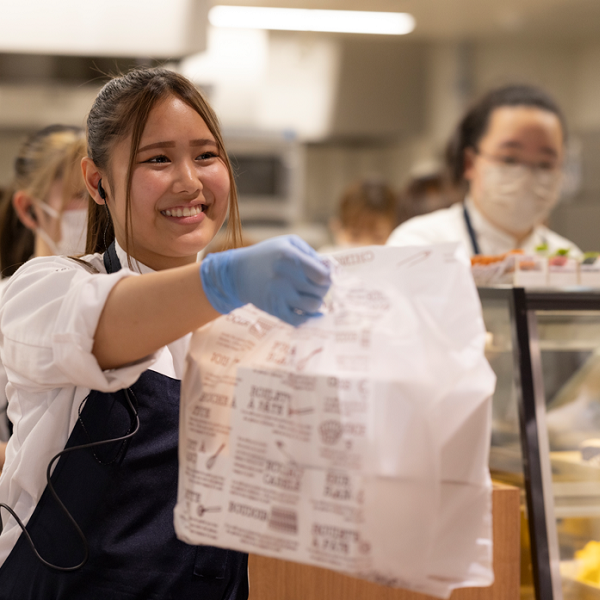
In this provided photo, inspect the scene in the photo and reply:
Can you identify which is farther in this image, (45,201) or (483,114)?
(483,114)

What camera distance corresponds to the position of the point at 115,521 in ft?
3.26

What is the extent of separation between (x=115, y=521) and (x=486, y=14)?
478cm

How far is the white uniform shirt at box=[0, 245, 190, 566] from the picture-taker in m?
0.86

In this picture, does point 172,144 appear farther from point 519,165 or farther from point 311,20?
point 311,20

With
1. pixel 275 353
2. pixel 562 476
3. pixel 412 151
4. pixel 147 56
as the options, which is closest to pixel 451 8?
pixel 412 151

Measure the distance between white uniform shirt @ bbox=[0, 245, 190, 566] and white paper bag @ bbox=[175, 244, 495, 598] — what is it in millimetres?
149

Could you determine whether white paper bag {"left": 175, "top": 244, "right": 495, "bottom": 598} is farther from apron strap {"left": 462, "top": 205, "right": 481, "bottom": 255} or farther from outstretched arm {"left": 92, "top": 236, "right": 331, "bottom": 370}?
apron strap {"left": 462, "top": 205, "right": 481, "bottom": 255}

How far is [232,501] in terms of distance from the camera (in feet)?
2.74

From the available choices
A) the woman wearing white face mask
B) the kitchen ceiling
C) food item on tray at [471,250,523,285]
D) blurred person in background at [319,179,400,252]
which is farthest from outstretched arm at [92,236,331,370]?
the kitchen ceiling

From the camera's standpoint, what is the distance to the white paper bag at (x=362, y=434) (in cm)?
78

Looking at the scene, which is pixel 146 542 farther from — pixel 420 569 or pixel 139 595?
pixel 420 569

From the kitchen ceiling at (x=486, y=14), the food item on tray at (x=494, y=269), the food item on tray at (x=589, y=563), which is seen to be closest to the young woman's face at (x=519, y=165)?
the food item on tray at (x=494, y=269)

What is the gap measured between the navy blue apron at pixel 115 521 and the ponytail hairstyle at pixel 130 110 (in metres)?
0.26

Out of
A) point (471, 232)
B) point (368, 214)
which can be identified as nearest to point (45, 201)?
point (471, 232)
